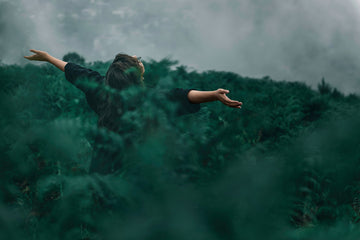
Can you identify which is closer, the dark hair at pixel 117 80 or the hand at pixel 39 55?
the dark hair at pixel 117 80

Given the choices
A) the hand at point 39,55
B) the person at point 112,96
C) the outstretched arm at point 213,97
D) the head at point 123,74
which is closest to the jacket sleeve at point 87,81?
the person at point 112,96

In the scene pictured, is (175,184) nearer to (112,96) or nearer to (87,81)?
(112,96)

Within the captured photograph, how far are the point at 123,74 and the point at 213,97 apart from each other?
0.80 m

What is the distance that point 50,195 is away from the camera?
55.4 inches


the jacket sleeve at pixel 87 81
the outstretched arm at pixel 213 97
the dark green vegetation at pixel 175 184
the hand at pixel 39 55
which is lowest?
the dark green vegetation at pixel 175 184

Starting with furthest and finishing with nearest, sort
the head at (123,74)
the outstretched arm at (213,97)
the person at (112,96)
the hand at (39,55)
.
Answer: the hand at (39,55), the head at (123,74), the outstretched arm at (213,97), the person at (112,96)

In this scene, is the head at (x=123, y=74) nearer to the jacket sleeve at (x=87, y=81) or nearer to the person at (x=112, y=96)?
the person at (x=112, y=96)

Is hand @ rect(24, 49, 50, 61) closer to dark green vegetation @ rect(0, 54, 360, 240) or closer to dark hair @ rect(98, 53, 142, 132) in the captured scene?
dark hair @ rect(98, 53, 142, 132)

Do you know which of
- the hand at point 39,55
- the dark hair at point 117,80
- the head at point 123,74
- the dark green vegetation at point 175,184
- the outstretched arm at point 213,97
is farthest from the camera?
the hand at point 39,55

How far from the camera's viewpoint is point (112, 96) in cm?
177

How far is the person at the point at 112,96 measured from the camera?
1592 mm

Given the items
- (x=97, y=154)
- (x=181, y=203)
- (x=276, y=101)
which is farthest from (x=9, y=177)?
(x=276, y=101)

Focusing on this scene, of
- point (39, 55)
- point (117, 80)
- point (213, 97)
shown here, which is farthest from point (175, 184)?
point (39, 55)

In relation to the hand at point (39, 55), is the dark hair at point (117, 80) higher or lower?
lower
